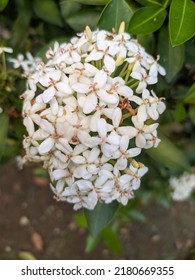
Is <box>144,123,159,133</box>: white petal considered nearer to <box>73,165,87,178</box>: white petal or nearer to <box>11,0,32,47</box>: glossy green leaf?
<box>73,165,87,178</box>: white petal

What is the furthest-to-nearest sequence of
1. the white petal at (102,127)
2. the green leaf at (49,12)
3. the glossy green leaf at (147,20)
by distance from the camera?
the green leaf at (49,12) < the glossy green leaf at (147,20) < the white petal at (102,127)

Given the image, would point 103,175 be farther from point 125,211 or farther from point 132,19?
point 125,211

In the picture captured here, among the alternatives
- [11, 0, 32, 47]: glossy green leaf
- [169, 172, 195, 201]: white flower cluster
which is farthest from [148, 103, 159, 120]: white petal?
[169, 172, 195, 201]: white flower cluster

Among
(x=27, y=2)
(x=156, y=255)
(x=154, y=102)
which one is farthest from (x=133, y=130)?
(x=156, y=255)

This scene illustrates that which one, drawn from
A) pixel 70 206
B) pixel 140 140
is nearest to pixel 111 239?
pixel 70 206

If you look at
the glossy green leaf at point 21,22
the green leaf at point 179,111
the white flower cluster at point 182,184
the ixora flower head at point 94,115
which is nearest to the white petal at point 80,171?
the ixora flower head at point 94,115

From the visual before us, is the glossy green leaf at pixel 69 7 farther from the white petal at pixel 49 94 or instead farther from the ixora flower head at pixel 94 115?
the white petal at pixel 49 94
